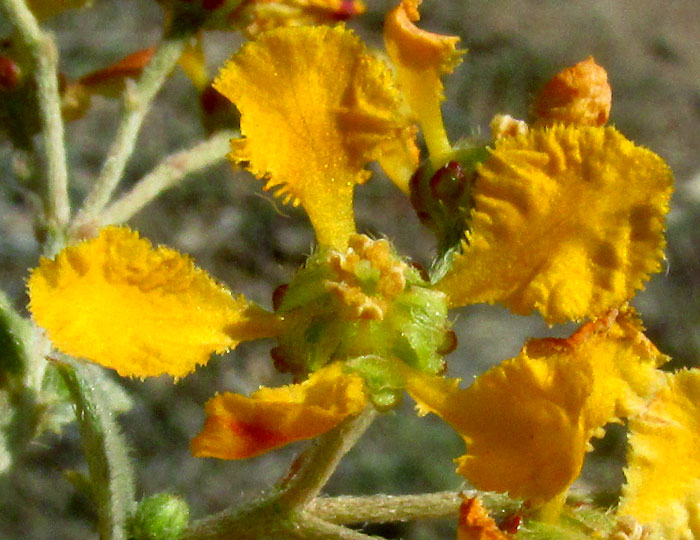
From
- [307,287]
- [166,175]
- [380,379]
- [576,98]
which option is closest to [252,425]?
[380,379]

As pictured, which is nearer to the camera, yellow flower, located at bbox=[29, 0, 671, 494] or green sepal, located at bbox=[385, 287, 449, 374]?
yellow flower, located at bbox=[29, 0, 671, 494]

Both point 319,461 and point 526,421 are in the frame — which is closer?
point 526,421

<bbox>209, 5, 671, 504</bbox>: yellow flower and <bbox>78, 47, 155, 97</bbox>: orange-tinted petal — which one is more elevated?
<bbox>209, 5, 671, 504</bbox>: yellow flower

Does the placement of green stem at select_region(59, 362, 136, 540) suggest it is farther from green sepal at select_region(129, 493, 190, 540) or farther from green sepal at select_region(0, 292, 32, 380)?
green sepal at select_region(0, 292, 32, 380)

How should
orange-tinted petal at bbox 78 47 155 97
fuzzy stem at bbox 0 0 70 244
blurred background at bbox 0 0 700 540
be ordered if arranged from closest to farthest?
fuzzy stem at bbox 0 0 70 244, orange-tinted petal at bbox 78 47 155 97, blurred background at bbox 0 0 700 540

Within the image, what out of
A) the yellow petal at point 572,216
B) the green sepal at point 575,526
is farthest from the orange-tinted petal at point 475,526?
the yellow petal at point 572,216

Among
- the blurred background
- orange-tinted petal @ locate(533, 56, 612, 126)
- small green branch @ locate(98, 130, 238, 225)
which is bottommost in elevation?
the blurred background

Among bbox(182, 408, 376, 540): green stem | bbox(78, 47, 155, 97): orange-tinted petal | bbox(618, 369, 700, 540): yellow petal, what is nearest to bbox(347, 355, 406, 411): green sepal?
bbox(182, 408, 376, 540): green stem

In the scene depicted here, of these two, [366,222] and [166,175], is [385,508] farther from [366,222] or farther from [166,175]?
[366,222]
